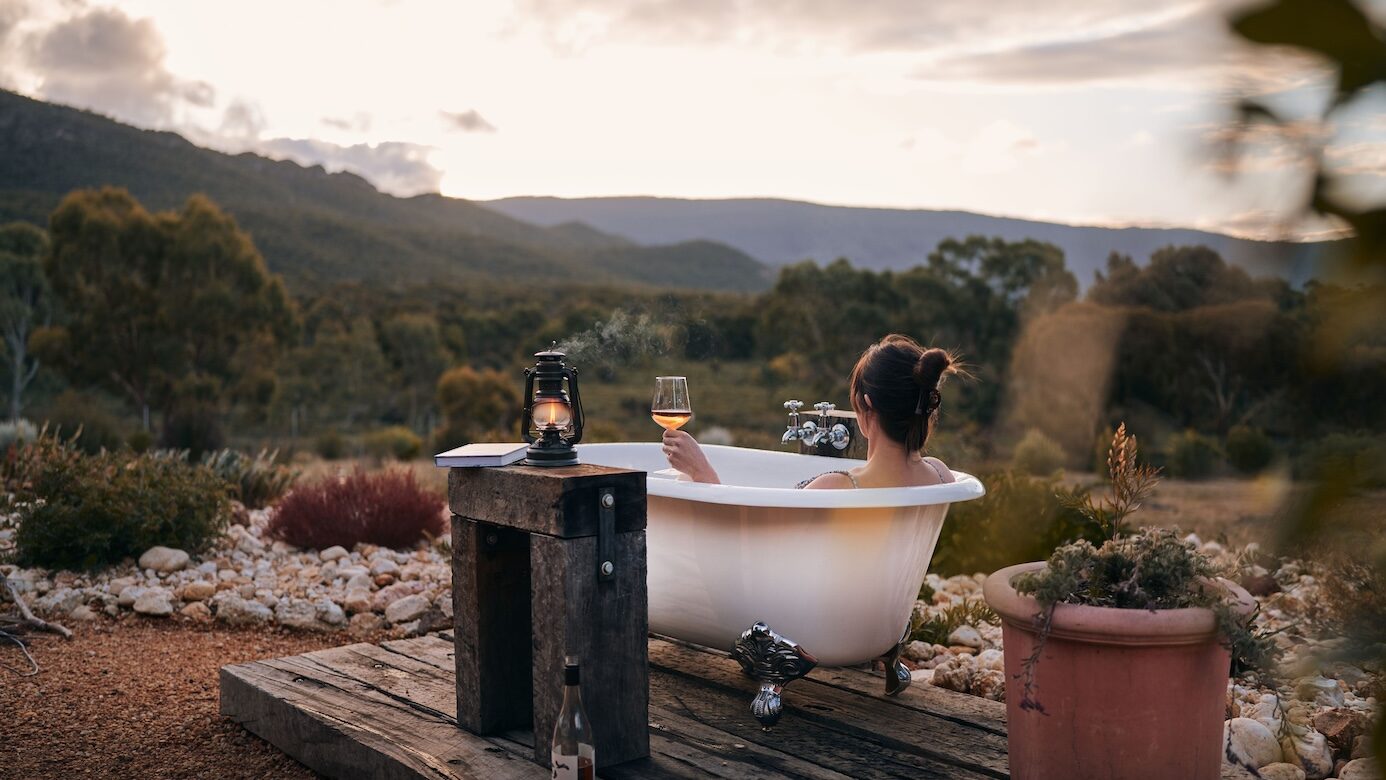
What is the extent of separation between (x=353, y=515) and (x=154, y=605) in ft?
4.32

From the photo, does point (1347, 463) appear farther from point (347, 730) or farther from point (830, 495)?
point (347, 730)

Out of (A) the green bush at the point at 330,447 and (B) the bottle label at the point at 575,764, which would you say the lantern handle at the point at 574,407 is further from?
(A) the green bush at the point at 330,447

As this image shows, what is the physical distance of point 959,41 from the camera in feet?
27.1

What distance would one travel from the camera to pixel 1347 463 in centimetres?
44

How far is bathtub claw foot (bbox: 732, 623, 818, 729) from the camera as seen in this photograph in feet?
8.80

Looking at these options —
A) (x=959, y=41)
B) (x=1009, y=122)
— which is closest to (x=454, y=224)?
(x=1009, y=122)

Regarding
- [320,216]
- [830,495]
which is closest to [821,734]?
[830,495]

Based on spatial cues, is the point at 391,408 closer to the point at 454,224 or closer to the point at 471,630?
the point at 454,224

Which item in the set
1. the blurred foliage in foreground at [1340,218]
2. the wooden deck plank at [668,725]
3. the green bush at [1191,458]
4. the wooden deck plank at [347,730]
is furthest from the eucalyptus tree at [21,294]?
the blurred foliage in foreground at [1340,218]

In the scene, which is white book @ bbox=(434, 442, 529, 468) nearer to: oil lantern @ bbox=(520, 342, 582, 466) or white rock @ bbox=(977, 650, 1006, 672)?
oil lantern @ bbox=(520, 342, 582, 466)

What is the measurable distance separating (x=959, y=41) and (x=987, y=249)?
13.4 m

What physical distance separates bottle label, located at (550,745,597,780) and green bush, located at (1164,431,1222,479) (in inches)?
419

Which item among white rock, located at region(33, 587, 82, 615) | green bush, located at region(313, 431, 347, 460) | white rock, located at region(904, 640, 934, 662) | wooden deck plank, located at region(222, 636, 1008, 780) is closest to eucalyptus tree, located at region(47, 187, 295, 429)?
green bush, located at region(313, 431, 347, 460)

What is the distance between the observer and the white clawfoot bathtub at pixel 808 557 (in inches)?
113
